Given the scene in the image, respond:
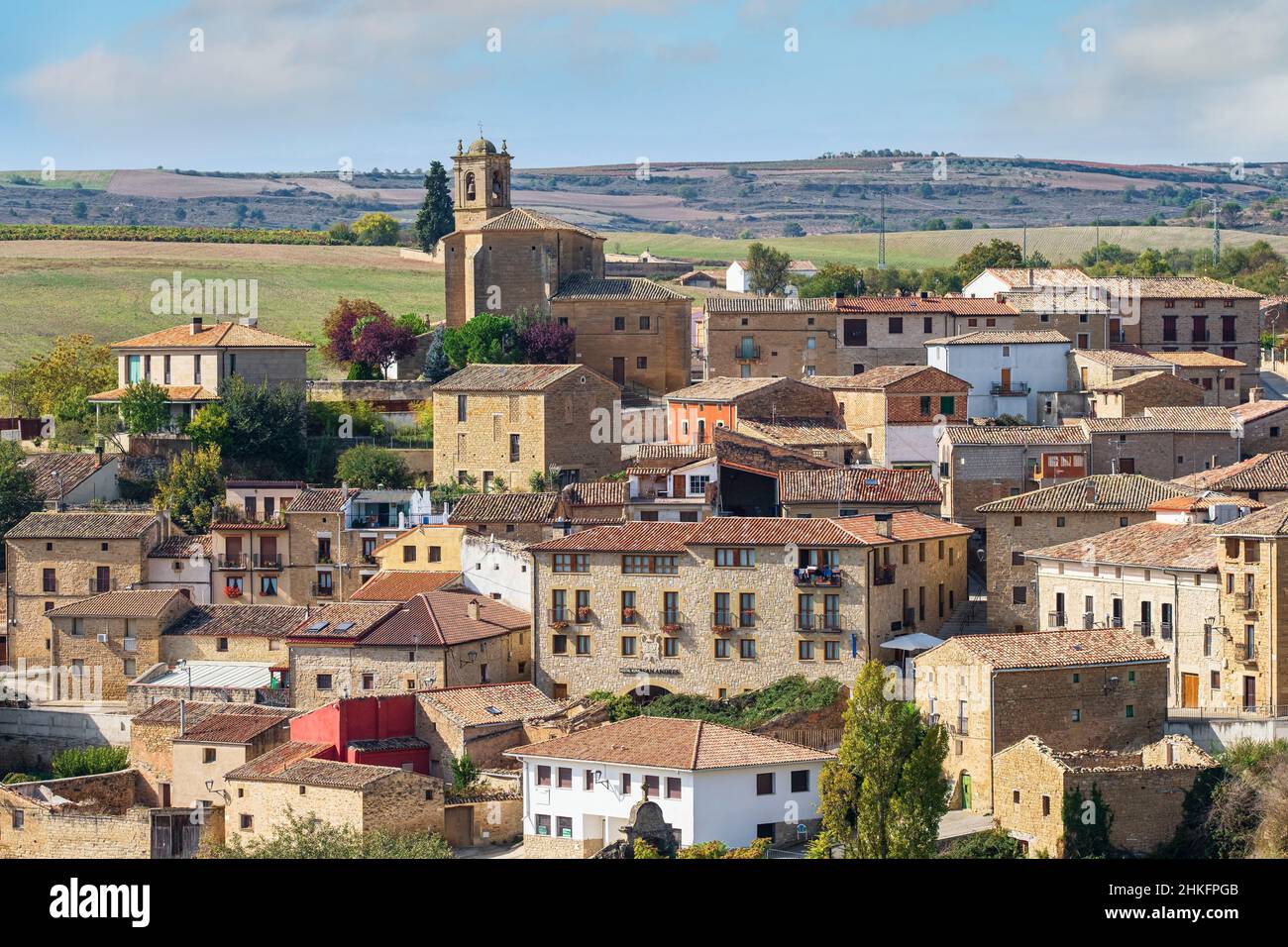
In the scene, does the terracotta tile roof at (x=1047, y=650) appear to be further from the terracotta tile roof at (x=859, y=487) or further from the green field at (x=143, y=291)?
the green field at (x=143, y=291)

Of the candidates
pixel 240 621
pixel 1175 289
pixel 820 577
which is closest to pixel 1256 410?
pixel 1175 289

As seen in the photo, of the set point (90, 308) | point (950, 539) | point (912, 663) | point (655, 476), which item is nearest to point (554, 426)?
point (655, 476)

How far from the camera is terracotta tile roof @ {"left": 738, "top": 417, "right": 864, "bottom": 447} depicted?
166ft

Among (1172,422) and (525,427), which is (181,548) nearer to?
(525,427)

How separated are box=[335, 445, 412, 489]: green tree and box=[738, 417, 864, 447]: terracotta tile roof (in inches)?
344

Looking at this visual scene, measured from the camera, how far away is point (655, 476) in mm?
47281

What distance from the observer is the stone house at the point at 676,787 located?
111 ft

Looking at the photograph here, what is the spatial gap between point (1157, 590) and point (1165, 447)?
1252 cm

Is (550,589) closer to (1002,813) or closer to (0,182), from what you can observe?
(1002,813)

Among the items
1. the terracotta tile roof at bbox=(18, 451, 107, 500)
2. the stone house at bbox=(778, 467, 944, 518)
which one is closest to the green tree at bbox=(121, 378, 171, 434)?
the terracotta tile roof at bbox=(18, 451, 107, 500)

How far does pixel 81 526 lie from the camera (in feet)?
159

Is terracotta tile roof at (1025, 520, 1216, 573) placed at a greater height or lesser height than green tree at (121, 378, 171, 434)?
A: lesser

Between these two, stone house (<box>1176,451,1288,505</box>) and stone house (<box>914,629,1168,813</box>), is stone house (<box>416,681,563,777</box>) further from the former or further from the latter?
stone house (<box>1176,451,1288,505</box>)

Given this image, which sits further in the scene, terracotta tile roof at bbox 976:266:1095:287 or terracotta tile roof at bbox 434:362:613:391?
terracotta tile roof at bbox 976:266:1095:287
